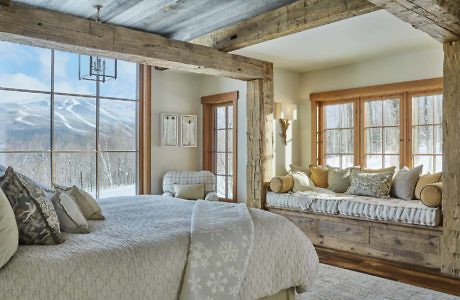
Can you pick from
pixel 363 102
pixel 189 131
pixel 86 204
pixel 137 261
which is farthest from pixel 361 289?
pixel 189 131

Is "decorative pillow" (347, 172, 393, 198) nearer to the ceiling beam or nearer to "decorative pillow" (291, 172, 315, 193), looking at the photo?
"decorative pillow" (291, 172, 315, 193)

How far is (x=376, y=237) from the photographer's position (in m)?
4.26

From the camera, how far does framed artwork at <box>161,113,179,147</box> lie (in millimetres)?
6137

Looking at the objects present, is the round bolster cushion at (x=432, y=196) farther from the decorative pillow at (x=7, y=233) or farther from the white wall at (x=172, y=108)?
the white wall at (x=172, y=108)

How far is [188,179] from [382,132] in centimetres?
289

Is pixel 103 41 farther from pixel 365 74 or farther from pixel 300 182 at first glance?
pixel 365 74

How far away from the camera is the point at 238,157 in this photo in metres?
6.11

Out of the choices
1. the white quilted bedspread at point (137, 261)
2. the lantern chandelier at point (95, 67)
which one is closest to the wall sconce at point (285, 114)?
the lantern chandelier at point (95, 67)

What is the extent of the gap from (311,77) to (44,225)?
5120 millimetres

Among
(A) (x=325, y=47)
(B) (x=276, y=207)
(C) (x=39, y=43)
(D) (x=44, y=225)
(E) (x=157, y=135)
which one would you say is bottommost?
(B) (x=276, y=207)

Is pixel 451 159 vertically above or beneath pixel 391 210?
above

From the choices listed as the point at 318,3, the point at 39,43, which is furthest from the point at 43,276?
the point at 318,3

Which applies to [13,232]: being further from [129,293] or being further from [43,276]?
[129,293]

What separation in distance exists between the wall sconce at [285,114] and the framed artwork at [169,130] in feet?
5.39
